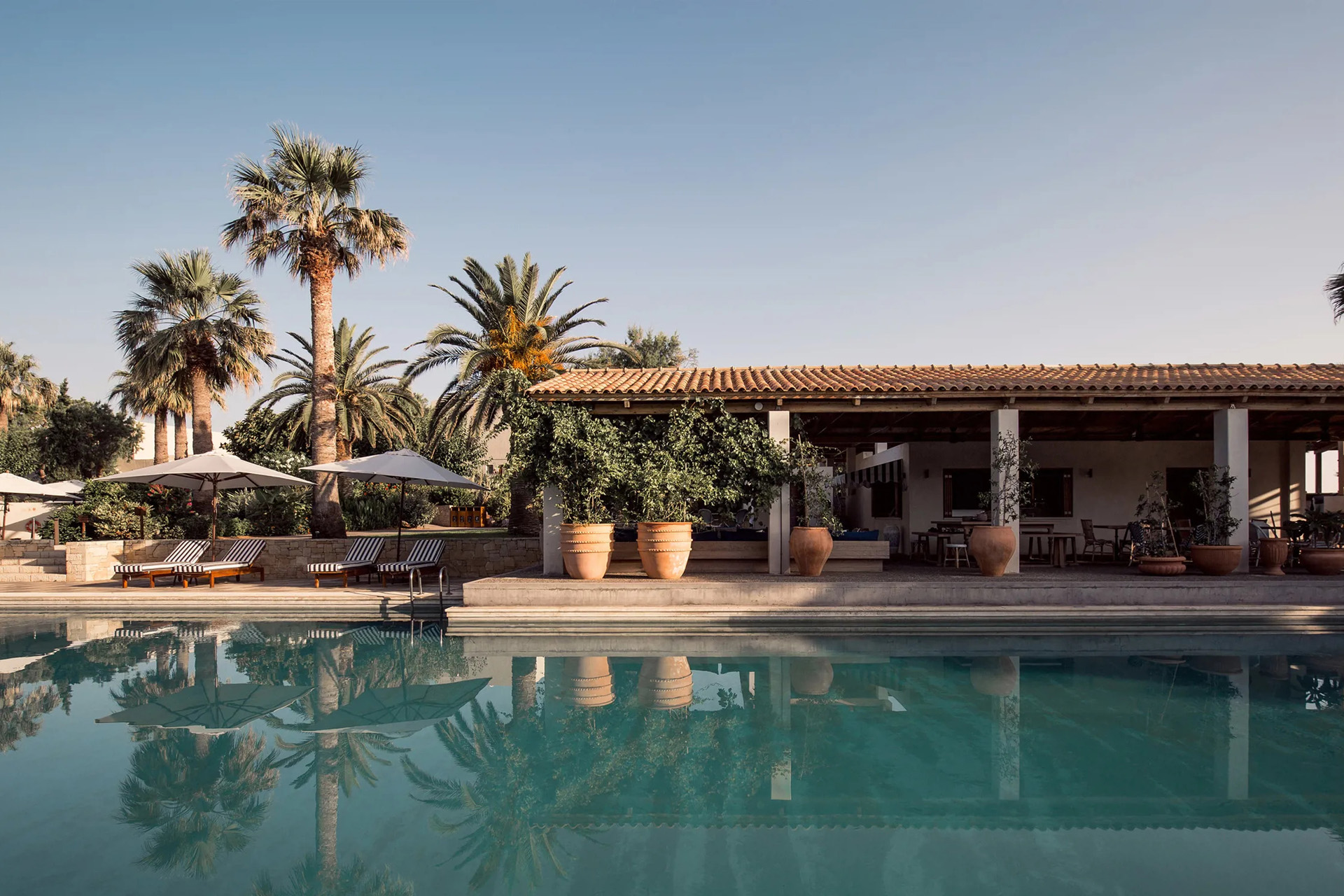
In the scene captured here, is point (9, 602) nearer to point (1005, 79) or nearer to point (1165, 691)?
point (1165, 691)

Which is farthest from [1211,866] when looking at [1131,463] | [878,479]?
[878,479]

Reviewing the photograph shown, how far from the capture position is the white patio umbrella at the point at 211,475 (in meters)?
14.3

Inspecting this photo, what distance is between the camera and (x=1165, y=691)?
24.6 ft

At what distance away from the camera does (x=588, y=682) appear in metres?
7.98

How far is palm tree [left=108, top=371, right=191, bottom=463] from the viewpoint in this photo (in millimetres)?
20109

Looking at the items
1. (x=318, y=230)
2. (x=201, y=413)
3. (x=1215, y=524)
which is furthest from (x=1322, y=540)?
(x=201, y=413)

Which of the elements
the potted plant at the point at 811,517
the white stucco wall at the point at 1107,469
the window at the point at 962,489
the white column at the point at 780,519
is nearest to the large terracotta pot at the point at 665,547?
the white column at the point at 780,519

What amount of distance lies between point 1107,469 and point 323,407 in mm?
17397

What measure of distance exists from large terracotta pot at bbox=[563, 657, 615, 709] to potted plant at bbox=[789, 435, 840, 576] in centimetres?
425

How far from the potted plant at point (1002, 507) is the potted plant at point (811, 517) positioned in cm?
223

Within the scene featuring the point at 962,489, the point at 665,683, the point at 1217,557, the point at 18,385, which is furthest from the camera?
the point at 18,385

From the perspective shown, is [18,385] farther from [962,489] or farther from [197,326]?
[962,489]

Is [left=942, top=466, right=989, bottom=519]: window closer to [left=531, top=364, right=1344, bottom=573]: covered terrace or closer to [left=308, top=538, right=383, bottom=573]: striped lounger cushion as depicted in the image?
[left=531, top=364, right=1344, bottom=573]: covered terrace

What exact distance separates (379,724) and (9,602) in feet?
34.1
